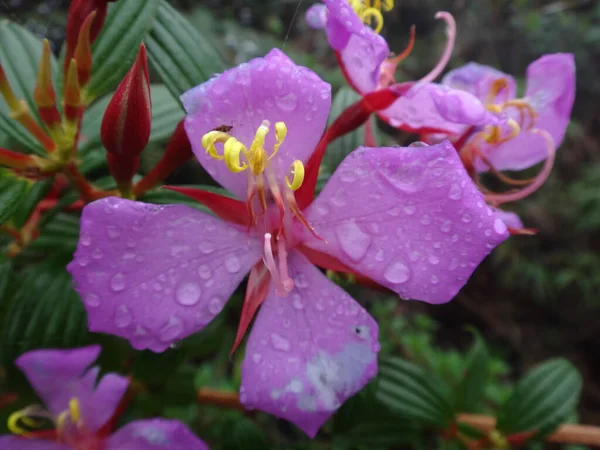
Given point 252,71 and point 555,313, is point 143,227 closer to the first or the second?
point 252,71

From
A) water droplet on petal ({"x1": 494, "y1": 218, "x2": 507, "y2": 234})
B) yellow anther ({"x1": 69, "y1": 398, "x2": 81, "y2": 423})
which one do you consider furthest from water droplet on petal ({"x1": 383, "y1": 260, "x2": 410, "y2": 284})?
yellow anther ({"x1": 69, "y1": 398, "x2": 81, "y2": 423})

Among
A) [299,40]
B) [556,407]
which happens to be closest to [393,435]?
[556,407]

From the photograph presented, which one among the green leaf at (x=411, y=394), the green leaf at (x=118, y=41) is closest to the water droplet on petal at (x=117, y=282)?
the green leaf at (x=118, y=41)

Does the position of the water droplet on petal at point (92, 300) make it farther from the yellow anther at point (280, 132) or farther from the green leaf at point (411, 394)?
the green leaf at point (411, 394)

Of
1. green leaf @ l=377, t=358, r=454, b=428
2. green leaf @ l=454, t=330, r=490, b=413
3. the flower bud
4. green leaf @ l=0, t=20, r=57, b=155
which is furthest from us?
green leaf @ l=454, t=330, r=490, b=413

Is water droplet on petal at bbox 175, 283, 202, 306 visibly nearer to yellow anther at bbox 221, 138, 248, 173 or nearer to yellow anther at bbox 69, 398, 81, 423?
yellow anther at bbox 221, 138, 248, 173

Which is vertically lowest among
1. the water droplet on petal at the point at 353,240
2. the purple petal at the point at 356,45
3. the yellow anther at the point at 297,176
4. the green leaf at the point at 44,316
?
the green leaf at the point at 44,316

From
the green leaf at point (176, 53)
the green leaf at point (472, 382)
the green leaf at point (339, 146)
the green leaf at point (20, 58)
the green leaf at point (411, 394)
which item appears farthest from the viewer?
the green leaf at point (472, 382)

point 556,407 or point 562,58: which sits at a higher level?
point 562,58
